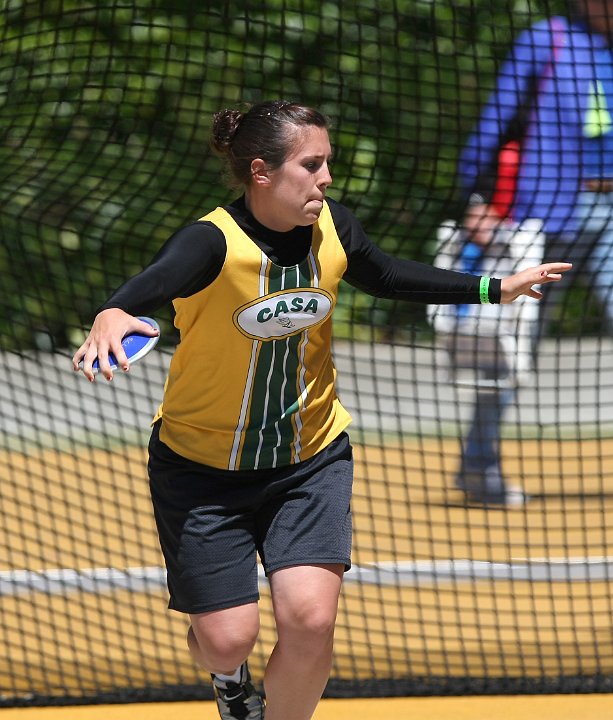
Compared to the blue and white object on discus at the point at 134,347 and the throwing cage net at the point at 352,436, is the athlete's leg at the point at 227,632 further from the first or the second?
the throwing cage net at the point at 352,436

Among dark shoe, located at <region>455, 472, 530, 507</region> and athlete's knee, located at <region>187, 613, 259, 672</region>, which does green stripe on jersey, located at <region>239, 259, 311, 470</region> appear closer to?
athlete's knee, located at <region>187, 613, 259, 672</region>

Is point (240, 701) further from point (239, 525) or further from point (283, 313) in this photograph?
point (283, 313)

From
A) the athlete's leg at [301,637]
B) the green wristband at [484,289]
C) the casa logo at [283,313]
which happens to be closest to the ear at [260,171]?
the casa logo at [283,313]

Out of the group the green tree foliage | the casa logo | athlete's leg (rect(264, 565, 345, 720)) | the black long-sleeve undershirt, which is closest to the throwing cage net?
the green tree foliage

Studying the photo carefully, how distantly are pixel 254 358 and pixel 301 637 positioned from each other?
0.64 m

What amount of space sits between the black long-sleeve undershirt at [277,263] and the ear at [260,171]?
0.08 meters

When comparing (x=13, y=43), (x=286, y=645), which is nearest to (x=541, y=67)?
(x=13, y=43)

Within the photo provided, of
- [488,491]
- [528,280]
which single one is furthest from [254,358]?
[488,491]

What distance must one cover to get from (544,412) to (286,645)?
4870mm

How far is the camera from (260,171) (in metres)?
2.89

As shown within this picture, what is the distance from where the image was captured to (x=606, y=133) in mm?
5414

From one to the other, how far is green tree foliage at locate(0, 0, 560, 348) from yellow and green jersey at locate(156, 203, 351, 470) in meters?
1.95

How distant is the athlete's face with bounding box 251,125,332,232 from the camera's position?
9.35 feet

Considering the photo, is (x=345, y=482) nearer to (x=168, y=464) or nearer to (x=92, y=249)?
(x=168, y=464)
